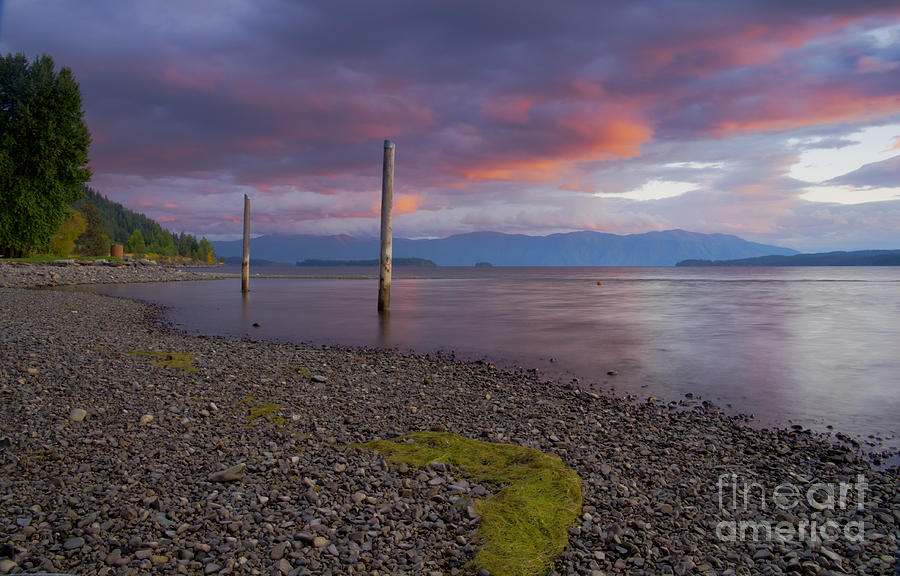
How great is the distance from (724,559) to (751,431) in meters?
5.15

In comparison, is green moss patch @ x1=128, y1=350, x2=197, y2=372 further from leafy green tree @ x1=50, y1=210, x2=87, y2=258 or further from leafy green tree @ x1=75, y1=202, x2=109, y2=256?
leafy green tree @ x1=75, y1=202, x2=109, y2=256

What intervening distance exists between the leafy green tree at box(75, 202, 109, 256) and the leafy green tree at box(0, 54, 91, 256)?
97042mm

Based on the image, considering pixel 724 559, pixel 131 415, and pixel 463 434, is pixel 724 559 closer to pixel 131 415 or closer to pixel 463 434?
pixel 463 434

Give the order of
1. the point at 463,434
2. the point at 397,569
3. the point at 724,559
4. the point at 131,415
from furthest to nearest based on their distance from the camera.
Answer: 1. the point at 463,434
2. the point at 131,415
3. the point at 724,559
4. the point at 397,569

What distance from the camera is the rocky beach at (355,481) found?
4.58 m

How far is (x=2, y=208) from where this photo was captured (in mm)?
54312

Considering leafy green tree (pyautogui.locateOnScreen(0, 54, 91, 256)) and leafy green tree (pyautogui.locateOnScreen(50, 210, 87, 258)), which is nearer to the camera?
leafy green tree (pyautogui.locateOnScreen(0, 54, 91, 256))

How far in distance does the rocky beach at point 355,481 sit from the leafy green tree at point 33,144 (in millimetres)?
56782

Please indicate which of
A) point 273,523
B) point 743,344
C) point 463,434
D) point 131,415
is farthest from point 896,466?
point 743,344

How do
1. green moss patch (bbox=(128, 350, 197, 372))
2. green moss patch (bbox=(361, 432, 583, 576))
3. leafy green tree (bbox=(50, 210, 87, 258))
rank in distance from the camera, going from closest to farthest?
green moss patch (bbox=(361, 432, 583, 576)), green moss patch (bbox=(128, 350, 197, 372)), leafy green tree (bbox=(50, 210, 87, 258))

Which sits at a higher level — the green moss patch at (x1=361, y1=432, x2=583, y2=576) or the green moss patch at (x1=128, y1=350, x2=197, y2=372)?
the green moss patch at (x1=128, y1=350, x2=197, y2=372)

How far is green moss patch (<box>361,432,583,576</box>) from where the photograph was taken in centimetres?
475

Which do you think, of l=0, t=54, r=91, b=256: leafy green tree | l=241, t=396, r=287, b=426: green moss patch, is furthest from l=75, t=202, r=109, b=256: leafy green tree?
l=241, t=396, r=287, b=426: green moss patch

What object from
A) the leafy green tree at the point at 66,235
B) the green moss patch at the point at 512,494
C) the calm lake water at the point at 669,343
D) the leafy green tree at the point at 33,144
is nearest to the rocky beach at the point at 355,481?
the green moss patch at the point at 512,494
